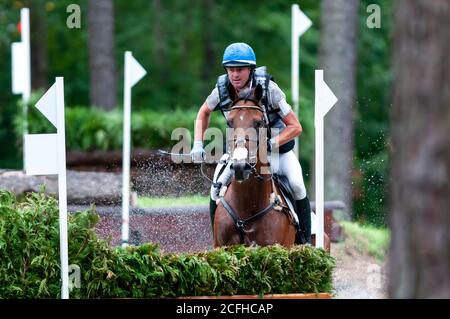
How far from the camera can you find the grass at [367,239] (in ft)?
53.8

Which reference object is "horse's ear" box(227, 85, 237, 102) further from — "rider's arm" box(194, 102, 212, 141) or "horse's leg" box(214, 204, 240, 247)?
"horse's leg" box(214, 204, 240, 247)

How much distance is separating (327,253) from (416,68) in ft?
19.2

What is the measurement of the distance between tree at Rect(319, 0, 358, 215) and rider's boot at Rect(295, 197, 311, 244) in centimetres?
1063

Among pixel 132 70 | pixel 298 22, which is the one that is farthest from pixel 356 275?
pixel 298 22

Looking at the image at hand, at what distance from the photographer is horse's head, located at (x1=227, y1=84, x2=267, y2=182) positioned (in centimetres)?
980

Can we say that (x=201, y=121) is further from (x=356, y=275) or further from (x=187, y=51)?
(x=187, y=51)

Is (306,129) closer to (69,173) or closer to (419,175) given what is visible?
(69,173)

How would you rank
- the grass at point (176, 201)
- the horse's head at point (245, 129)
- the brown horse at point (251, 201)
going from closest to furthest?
the horse's head at point (245, 129), the brown horse at point (251, 201), the grass at point (176, 201)

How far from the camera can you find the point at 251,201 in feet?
34.6

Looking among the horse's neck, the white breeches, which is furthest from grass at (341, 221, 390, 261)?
the horse's neck

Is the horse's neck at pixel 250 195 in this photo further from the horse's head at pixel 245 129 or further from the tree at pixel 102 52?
the tree at pixel 102 52

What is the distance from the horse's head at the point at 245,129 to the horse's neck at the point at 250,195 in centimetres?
35

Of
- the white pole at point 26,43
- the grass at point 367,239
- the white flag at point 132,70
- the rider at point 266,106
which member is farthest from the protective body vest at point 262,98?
the white pole at point 26,43

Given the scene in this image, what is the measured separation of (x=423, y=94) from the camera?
15.6 feet
